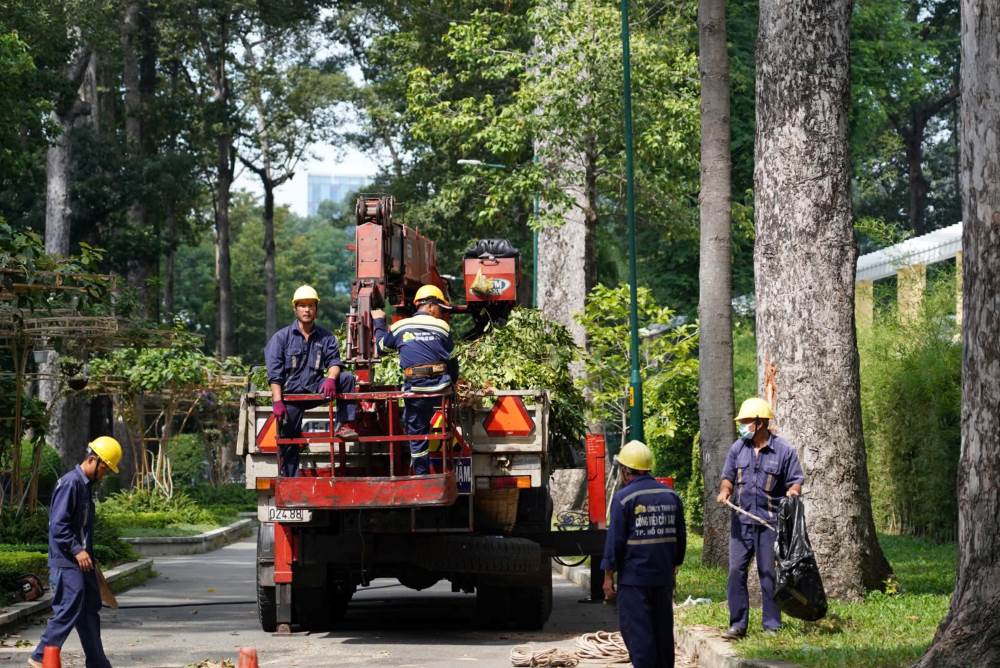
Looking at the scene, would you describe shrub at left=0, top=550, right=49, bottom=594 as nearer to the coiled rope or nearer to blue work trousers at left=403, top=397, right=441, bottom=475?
blue work trousers at left=403, top=397, right=441, bottom=475

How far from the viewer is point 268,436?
14.3 m

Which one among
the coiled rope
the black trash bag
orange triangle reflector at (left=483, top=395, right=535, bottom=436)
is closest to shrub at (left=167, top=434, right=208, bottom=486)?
orange triangle reflector at (left=483, top=395, right=535, bottom=436)

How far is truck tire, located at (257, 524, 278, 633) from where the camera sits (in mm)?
14523

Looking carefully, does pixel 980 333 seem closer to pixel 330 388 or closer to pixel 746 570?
pixel 746 570

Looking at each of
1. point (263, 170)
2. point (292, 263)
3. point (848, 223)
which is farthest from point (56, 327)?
point (292, 263)

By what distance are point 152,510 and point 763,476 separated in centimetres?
2327

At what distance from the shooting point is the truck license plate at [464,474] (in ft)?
45.9

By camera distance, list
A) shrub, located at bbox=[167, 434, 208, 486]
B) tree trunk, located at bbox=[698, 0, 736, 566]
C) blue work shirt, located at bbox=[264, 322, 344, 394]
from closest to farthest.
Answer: blue work shirt, located at bbox=[264, 322, 344, 394], tree trunk, located at bbox=[698, 0, 736, 566], shrub, located at bbox=[167, 434, 208, 486]

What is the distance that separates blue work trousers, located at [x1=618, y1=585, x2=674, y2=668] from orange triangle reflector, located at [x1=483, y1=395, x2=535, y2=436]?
14.8 ft

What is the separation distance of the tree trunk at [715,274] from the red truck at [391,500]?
13.8 ft

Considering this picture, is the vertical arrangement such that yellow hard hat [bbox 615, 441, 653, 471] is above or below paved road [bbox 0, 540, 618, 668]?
above

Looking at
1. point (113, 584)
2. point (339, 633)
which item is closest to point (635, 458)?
point (339, 633)

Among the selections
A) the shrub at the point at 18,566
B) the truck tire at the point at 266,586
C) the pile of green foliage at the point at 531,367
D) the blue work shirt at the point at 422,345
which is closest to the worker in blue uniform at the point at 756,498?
the blue work shirt at the point at 422,345

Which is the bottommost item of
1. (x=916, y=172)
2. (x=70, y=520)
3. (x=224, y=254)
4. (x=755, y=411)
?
(x=70, y=520)
